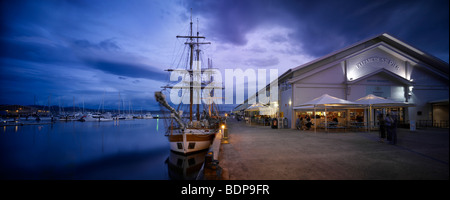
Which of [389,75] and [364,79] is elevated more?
[389,75]

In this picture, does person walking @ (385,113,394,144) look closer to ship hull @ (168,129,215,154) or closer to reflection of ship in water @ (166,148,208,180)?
reflection of ship in water @ (166,148,208,180)

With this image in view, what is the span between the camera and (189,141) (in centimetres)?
1486

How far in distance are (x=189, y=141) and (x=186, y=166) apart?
2.05m

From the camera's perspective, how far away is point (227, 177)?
16.2ft

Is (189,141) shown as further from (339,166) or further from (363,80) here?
(363,80)

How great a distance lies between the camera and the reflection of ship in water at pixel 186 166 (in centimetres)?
1314

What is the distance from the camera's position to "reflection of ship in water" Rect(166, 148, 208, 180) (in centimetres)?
1314

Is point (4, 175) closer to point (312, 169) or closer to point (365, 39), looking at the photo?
point (312, 169)

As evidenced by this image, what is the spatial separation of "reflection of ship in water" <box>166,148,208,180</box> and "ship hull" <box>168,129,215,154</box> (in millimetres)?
546

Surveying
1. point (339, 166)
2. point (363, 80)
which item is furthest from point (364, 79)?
point (339, 166)

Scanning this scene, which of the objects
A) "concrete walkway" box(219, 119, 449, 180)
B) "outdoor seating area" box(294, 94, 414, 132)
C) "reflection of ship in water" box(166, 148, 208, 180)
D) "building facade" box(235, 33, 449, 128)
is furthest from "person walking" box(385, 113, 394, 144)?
"reflection of ship in water" box(166, 148, 208, 180)
